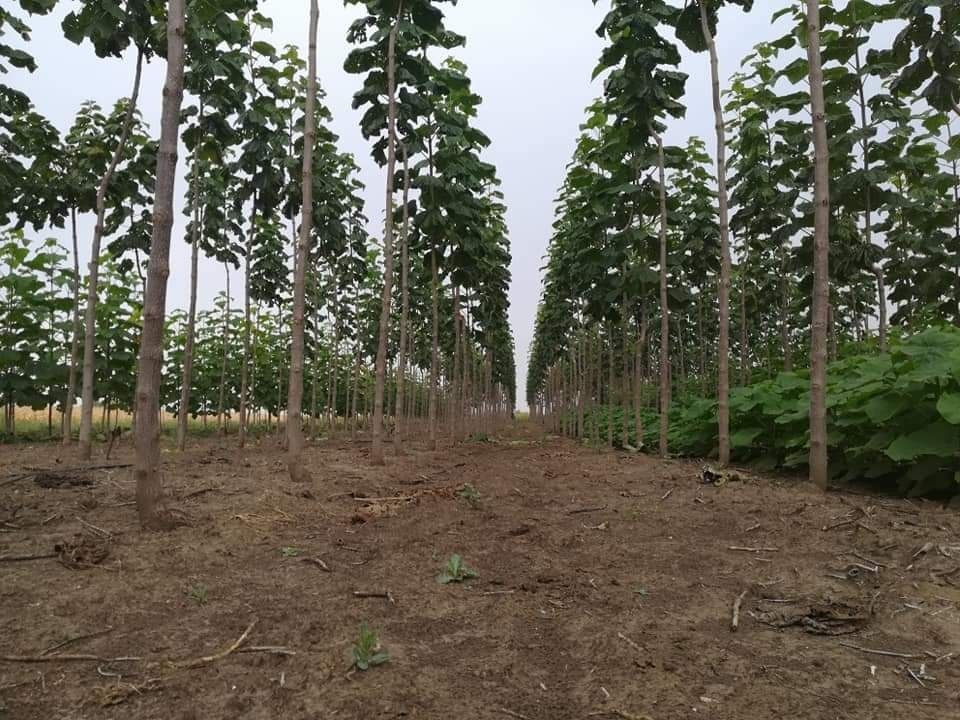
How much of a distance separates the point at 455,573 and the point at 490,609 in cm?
64

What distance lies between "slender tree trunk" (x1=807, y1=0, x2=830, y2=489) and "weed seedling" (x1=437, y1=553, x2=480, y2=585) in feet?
16.5

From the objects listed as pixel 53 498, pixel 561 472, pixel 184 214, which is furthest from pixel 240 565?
pixel 184 214

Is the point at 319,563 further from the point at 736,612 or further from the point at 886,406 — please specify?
the point at 886,406

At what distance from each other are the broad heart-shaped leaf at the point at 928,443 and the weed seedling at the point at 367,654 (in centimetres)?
595

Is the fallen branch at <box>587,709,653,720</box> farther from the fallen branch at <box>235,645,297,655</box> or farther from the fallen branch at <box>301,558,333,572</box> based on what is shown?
the fallen branch at <box>301,558,333,572</box>

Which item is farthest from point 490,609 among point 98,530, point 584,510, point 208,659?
point 98,530

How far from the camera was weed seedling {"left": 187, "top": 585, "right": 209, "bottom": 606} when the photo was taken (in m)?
3.96

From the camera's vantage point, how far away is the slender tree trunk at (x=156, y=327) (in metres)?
5.46

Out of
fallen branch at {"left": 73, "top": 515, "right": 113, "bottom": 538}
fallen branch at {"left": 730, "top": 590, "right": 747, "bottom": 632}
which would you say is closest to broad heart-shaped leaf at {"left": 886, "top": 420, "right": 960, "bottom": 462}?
fallen branch at {"left": 730, "top": 590, "right": 747, "bottom": 632}

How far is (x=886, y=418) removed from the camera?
6828 millimetres

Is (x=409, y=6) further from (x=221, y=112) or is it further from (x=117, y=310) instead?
(x=117, y=310)

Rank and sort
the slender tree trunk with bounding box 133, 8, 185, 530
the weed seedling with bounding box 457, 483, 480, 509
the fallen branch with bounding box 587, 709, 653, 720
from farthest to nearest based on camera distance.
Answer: the weed seedling with bounding box 457, 483, 480, 509, the slender tree trunk with bounding box 133, 8, 185, 530, the fallen branch with bounding box 587, 709, 653, 720

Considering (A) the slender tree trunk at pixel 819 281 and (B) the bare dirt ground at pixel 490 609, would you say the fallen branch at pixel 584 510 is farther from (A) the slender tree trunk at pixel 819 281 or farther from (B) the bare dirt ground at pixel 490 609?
(A) the slender tree trunk at pixel 819 281

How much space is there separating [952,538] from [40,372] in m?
22.6
